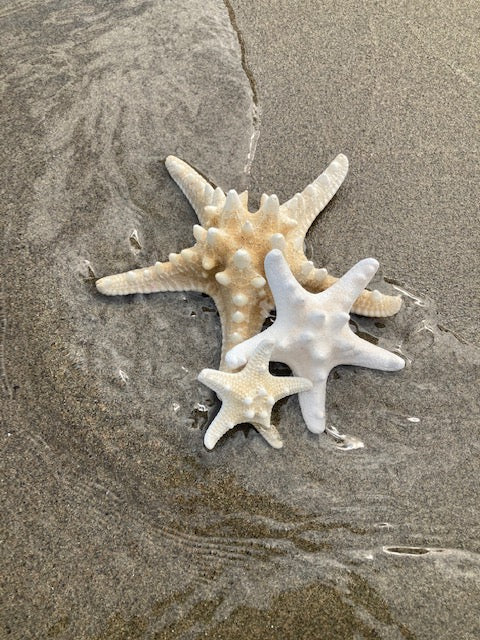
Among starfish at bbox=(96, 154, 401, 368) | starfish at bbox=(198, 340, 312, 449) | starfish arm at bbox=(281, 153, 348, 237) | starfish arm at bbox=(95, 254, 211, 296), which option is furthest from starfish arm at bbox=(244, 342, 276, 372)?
starfish arm at bbox=(281, 153, 348, 237)

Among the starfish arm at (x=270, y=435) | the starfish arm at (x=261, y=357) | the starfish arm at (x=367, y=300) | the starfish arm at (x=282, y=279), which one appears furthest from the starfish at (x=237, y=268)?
the starfish arm at (x=270, y=435)

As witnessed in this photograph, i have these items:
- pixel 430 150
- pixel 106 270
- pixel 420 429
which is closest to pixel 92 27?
pixel 106 270

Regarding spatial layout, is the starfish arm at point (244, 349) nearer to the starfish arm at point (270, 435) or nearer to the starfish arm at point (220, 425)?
the starfish arm at point (220, 425)

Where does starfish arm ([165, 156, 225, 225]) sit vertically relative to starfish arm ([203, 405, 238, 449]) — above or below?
above

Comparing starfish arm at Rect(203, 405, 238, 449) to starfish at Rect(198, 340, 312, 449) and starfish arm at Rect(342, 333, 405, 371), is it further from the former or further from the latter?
starfish arm at Rect(342, 333, 405, 371)

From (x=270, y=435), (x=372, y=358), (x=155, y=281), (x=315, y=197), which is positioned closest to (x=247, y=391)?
(x=270, y=435)

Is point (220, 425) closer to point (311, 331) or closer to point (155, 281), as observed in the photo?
point (311, 331)
